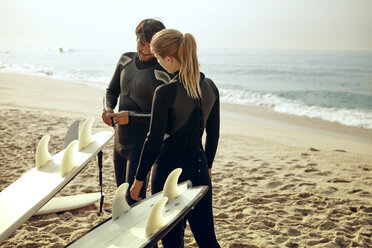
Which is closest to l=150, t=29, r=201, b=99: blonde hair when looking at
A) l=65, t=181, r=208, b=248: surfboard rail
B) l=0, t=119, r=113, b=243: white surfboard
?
l=65, t=181, r=208, b=248: surfboard rail

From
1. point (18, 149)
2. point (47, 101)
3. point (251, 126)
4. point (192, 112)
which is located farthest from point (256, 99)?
point (192, 112)

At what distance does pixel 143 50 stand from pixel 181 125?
2.71 feet

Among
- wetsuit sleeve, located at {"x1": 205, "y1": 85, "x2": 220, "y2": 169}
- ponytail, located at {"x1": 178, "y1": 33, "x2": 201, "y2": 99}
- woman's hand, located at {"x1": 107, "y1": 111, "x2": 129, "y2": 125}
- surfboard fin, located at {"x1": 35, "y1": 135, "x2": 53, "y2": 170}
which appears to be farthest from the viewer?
woman's hand, located at {"x1": 107, "y1": 111, "x2": 129, "y2": 125}

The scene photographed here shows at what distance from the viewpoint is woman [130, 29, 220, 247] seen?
72.4 inches

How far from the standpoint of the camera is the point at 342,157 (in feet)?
21.4

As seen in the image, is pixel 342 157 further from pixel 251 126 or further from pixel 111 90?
pixel 111 90

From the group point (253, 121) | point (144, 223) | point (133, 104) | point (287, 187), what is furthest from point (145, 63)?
point (253, 121)

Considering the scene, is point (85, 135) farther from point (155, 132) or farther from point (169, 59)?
point (169, 59)

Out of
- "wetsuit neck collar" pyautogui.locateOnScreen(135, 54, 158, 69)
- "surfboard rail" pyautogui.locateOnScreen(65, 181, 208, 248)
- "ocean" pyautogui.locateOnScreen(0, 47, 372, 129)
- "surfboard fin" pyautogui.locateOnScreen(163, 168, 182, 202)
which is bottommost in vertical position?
"ocean" pyautogui.locateOnScreen(0, 47, 372, 129)

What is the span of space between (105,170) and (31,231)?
Result: 1907mm

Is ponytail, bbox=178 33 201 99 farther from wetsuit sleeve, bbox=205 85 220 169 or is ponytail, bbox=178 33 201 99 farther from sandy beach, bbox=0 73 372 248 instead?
sandy beach, bbox=0 73 372 248

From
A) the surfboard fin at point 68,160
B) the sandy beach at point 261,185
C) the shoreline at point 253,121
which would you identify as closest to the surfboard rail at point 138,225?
the surfboard fin at point 68,160

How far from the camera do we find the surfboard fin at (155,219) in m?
1.63

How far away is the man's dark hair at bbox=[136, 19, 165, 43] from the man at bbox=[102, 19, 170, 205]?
0.10 meters
